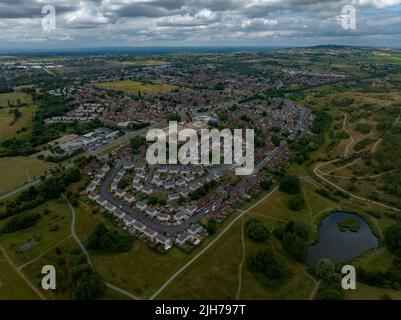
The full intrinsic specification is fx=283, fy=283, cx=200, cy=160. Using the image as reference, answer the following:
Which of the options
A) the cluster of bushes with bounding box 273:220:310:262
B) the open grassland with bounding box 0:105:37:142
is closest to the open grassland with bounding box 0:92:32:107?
the open grassland with bounding box 0:105:37:142

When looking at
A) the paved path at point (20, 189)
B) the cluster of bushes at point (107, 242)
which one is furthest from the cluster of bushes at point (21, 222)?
the cluster of bushes at point (107, 242)

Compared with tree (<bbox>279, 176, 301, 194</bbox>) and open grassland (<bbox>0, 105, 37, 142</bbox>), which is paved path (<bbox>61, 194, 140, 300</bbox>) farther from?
open grassland (<bbox>0, 105, 37, 142</bbox>)

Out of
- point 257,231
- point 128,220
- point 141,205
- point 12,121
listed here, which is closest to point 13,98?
point 12,121

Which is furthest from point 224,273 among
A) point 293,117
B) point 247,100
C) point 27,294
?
point 247,100

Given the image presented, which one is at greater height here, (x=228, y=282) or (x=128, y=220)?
(x=128, y=220)

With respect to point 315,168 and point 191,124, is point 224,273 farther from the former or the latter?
point 191,124

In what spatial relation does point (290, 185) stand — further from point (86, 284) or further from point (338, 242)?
point (86, 284)
